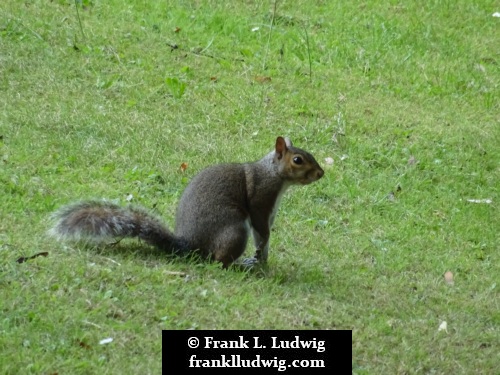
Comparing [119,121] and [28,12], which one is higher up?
[28,12]

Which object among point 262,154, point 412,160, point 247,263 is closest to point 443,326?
point 247,263

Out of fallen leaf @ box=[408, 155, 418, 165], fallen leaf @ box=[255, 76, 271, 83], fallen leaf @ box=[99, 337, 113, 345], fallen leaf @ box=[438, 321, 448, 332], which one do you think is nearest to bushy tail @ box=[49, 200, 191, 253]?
fallen leaf @ box=[99, 337, 113, 345]

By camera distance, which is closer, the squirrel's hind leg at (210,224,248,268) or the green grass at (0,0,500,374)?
the green grass at (0,0,500,374)

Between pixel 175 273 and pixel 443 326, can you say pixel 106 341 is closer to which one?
pixel 175 273

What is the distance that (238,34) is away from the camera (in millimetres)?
9164

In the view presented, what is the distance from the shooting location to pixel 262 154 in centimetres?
715

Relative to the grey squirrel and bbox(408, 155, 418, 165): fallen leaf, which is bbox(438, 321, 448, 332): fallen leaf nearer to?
the grey squirrel

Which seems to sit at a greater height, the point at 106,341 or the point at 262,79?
the point at 262,79

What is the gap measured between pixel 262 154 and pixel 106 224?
2.31m

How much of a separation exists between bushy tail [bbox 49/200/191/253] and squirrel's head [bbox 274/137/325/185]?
2.36 ft

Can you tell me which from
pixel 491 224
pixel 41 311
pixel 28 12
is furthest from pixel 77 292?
pixel 28 12

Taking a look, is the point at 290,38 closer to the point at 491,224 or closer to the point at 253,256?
the point at 491,224

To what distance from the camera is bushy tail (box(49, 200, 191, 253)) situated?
16.4ft

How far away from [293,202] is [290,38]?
2969 mm
